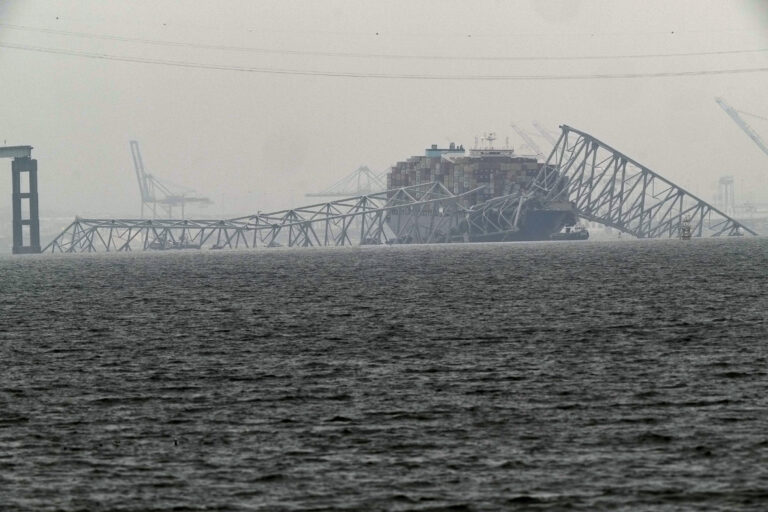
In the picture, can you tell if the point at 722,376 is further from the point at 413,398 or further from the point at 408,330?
the point at 408,330

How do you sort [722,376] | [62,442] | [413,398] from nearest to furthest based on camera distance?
[62,442]
[413,398]
[722,376]

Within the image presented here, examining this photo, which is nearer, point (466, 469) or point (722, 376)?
point (466, 469)

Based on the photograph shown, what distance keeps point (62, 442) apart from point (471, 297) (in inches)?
2482

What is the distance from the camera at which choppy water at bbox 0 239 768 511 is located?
27.6 meters

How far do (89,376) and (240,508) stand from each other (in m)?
22.6

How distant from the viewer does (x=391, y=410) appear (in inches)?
1487

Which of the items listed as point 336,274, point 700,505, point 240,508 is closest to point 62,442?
point 240,508

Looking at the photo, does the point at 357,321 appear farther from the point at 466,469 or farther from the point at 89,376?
the point at 466,469

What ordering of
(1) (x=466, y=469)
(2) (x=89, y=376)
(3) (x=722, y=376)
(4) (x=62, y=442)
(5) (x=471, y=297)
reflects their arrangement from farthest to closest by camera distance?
1. (5) (x=471, y=297)
2. (2) (x=89, y=376)
3. (3) (x=722, y=376)
4. (4) (x=62, y=442)
5. (1) (x=466, y=469)

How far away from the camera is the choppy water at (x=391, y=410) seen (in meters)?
→ 27.6

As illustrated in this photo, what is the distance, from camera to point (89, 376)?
156 feet

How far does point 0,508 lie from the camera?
87.5 feet

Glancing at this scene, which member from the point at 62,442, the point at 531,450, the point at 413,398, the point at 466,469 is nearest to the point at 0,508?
the point at 62,442

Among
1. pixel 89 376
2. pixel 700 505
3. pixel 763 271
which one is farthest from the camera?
pixel 763 271
